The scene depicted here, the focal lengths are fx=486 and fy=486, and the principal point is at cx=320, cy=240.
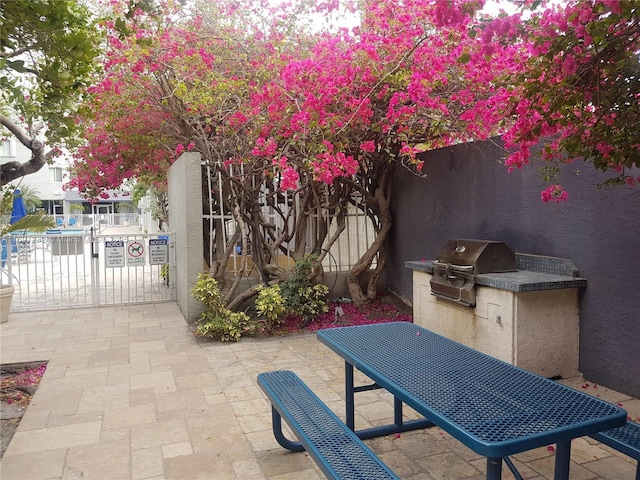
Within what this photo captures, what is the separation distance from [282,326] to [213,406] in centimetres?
258

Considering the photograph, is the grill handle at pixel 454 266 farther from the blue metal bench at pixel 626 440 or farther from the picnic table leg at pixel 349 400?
the blue metal bench at pixel 626 440

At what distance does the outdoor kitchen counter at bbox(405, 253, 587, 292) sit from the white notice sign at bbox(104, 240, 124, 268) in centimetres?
606

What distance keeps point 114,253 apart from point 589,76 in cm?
754

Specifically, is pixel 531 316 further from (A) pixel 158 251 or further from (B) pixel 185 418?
(A) pixel 158 251

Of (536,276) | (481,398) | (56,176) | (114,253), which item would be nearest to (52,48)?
(481,398)

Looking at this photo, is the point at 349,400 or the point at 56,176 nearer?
the point at 349,400

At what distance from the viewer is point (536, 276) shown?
4441 millimetres

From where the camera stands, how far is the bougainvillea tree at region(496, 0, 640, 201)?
7.57 feet

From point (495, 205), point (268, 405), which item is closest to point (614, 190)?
point (495, 205)

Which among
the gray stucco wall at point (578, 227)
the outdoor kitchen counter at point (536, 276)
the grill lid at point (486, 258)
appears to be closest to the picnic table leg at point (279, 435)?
the outdoor kitchen counter at point (536, 276)

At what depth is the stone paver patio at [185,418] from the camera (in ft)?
9.93

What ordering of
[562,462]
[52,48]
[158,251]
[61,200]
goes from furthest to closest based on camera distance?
1. [61,200]
2. [158,251]
3. [52,48]
4. [562,462]

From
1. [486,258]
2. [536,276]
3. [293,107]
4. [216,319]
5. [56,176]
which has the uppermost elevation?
[56,176]

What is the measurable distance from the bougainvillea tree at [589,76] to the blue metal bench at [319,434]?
1.97m
